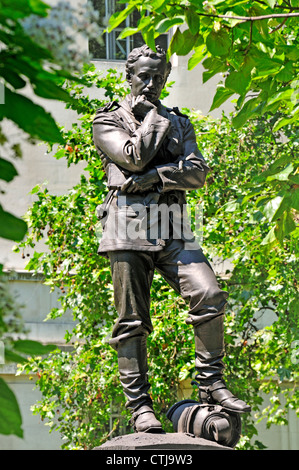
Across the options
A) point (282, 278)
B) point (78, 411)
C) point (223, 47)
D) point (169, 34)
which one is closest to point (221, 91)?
point (223, 47)

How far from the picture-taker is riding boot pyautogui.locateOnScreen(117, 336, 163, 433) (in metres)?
4.12

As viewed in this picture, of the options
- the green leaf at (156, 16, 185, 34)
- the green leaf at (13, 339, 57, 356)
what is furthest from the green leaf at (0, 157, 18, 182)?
the green leaf at (156, 16, 185, 34)

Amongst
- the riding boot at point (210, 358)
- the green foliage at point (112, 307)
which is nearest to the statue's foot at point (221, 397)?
the riding boot at point (210, 358)

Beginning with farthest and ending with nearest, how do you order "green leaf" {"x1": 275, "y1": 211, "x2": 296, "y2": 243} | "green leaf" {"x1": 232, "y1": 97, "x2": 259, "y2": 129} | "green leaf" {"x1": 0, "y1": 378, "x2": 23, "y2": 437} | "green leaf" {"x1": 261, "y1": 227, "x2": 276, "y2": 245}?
"green leaf" {"x1": 261, "y1": 227, "x2": 276, "y2": 245} < "green leaf" {"x1": 275, "y1": 211, "x2": 296, "y2": 243} < "green leaf" {"x1": 232, "y1": 97, "x2": 259, "y2": 129} < "green leaf" {"x1": 0, "y1": 378, "x2": 23, "y2": 437}

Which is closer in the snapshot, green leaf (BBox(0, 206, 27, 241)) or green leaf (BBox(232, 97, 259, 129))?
green leaf (BBox(0, 206, 27, 241))

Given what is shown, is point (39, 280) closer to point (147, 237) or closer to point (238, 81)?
point (147, 237)

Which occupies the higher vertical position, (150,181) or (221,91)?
(221,91)

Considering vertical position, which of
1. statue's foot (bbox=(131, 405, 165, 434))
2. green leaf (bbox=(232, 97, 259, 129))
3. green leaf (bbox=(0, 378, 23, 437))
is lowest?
statue's foot (bbox=(131, 405, 165, 434))

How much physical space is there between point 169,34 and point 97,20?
12.0m

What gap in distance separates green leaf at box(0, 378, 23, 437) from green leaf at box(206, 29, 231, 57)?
3.33 m

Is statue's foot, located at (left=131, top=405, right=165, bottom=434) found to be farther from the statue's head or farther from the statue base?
the statue's head

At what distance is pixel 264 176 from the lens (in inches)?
204

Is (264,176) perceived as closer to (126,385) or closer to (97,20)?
(126,385)
